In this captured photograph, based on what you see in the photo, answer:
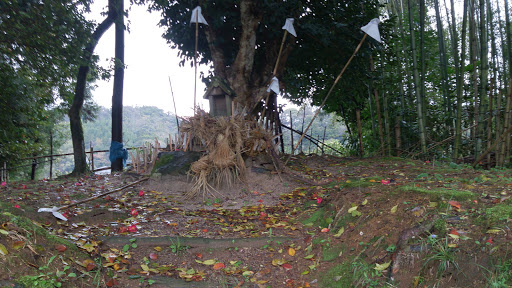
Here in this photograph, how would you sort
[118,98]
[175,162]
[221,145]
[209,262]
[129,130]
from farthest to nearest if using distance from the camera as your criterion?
[129,130]
[118,98]
[175,162]
[221,145]
[209,262]

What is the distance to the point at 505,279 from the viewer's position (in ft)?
6.48

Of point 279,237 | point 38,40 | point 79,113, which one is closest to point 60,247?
point 279,237

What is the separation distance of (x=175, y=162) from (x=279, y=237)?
2779mm

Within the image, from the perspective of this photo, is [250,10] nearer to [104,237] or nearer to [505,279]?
[104,237]

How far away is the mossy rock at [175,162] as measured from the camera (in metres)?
5.83

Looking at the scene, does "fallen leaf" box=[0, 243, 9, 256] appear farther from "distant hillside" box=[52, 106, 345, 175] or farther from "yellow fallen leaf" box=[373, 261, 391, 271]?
"distant hillside" box=[52, 106, 345, 175]

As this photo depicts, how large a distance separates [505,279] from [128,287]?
2484 millimetres

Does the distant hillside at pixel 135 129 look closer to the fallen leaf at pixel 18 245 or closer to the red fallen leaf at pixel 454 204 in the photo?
the red fallen leaf at pixel 454 204

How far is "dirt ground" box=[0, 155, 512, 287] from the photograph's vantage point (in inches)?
92.7

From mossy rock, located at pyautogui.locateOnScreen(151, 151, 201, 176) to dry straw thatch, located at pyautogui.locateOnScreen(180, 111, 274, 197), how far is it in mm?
201

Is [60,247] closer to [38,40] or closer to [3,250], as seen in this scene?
[3,250]

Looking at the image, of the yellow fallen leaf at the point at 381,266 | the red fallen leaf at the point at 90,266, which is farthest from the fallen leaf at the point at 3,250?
the yellow fallen leaf at the point at 381,266

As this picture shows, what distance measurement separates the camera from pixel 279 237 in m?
3.71

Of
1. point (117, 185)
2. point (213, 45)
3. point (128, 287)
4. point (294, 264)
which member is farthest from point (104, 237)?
point (213, 45)
